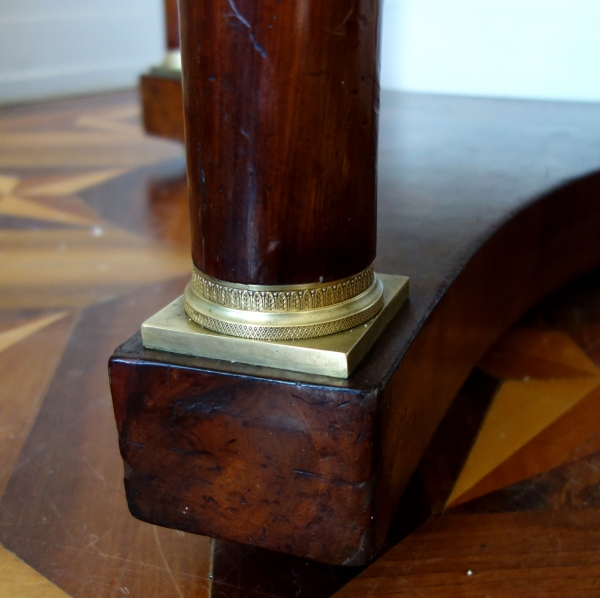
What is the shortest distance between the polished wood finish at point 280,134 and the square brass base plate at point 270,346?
0.14ft

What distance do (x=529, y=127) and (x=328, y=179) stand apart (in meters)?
1.08

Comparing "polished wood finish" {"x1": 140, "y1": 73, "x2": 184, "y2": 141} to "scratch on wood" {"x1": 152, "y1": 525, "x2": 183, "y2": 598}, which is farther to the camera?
"polished wood finish" {"x1": 140, "y1": 73, "x2": 184, "y2": 141}

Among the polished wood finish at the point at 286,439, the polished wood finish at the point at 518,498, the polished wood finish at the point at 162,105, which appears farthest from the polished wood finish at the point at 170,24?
the polished wood finish at the point at 286,439

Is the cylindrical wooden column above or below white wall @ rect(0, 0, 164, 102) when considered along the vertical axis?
above

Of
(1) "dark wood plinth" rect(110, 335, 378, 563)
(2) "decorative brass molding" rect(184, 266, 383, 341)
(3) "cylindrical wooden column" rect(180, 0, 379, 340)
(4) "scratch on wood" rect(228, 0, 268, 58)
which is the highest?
(4) "scratch on wood" rect(228, 0, 268, 58)

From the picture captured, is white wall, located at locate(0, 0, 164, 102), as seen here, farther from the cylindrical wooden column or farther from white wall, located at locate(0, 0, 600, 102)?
the cylindrical wooden column

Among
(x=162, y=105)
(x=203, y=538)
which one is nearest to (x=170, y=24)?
(x=162, y=105)

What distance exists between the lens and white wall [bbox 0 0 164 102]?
3.05 meters

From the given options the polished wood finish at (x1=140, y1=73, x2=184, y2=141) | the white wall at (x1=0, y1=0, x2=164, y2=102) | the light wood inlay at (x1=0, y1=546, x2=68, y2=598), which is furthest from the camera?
the white wall at (x1=0, y1=0, x2=164, y2=102)

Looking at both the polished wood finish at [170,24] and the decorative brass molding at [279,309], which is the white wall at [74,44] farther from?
the decorative brass molding at [279,309]

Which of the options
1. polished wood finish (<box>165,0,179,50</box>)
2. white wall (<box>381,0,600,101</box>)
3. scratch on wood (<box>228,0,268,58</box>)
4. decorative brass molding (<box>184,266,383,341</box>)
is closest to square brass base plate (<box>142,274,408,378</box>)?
decorative brass molding (<box>184,266,383,341</box>)

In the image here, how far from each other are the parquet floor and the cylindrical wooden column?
0.79ft

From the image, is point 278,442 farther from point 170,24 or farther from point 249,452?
point 170,24

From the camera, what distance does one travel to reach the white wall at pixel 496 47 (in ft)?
5.92
